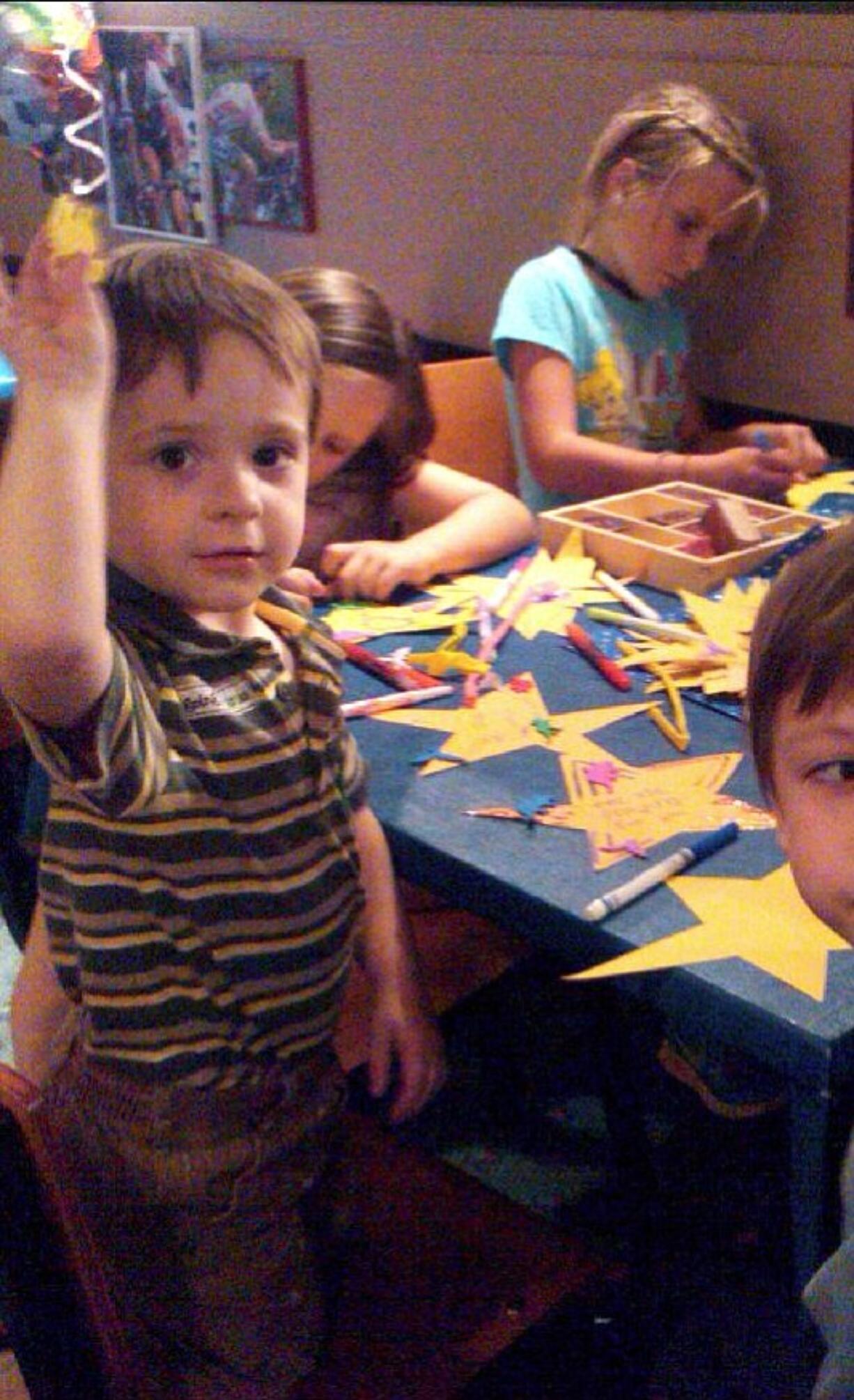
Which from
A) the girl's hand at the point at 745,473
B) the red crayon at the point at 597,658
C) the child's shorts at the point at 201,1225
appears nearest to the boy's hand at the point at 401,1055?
the child's shorts at the point at 201,1225

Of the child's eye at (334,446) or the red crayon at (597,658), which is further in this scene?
the child's eye at (334,446)

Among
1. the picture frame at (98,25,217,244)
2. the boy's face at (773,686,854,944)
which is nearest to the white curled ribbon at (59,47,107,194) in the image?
the picture frame at (98,25,217,244)

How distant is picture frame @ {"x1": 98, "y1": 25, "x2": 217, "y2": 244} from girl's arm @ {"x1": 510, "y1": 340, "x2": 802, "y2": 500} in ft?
2.40

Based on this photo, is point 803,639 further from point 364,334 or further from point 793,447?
point 793,447

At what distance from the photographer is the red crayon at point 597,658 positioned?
0.81 metres

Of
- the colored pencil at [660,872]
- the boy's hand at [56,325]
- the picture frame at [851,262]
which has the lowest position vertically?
the colored pencil at [660,872]

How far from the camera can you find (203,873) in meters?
0.60

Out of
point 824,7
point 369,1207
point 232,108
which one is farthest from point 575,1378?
point 824,7

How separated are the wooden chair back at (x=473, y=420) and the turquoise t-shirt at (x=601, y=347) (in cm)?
4

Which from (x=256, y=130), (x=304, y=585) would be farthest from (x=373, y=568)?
(x=256, y=130)

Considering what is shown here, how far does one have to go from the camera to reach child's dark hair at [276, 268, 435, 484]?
1.00m

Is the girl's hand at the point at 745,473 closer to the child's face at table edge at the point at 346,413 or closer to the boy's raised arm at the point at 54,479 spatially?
the child's face at table edge at the point at 346,413

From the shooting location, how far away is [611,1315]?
824 mm

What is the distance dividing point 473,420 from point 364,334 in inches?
19.3
